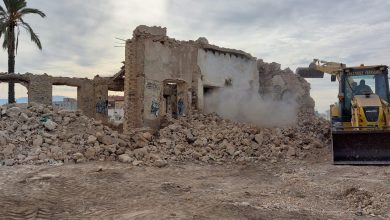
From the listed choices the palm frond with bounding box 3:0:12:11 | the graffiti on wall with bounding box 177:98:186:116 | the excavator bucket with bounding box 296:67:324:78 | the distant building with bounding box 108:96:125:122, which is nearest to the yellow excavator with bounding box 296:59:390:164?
the excavator bucket with bounding box 296:67:324:78

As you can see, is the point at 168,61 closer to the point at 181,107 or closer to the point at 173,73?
the point at 173,73

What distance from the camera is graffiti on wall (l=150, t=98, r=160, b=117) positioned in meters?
16.9

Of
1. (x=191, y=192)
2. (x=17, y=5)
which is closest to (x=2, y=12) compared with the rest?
(x=17, y=5)

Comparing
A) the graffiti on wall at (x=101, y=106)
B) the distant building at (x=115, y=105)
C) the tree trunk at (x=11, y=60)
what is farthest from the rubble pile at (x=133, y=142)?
the distant building at (x=115, y=105)

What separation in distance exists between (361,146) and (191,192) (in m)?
5.30

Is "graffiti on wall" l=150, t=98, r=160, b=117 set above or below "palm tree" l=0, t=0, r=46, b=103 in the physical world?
below

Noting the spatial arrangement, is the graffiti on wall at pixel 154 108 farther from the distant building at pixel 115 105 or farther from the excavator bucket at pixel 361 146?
the distant building at pixel 115 105

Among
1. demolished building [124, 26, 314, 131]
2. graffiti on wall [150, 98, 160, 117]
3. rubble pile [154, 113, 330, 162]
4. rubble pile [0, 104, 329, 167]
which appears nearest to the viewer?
rubble pile [0, 104, 329, 167]

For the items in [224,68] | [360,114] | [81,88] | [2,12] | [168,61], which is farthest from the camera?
[2,12]

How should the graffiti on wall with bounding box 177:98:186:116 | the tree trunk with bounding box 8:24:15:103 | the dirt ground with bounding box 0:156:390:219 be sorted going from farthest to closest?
the tree trunk with bounding box 8:24:15:103
the graffiti on wall with bounding box 177:98:186:116
the dirt ground with bounding box 0:156:390:219

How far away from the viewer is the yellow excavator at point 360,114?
36.4 ft

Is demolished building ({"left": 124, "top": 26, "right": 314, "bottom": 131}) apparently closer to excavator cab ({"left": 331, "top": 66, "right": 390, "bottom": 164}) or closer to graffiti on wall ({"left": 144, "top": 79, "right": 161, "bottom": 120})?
graffiti on wall ({"left": 144, "top": 79, "right": 161, "bottom": 120})

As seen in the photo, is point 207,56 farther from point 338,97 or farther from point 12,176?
point 12,176

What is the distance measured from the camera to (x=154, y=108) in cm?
1694
